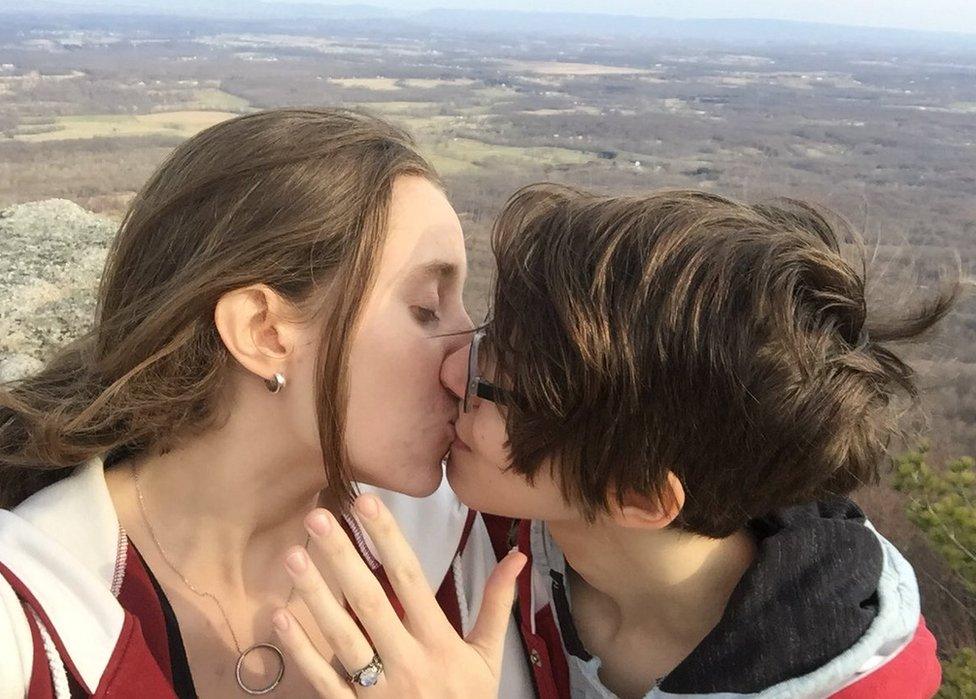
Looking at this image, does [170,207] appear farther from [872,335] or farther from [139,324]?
[872,335]

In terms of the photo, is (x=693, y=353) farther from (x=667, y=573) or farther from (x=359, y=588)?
(x=359, y=588)

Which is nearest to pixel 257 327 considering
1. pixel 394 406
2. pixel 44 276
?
pixel 394 406

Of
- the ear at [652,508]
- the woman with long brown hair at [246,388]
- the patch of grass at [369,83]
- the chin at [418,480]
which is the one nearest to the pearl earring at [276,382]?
the woman with long brown hair at [246,388]

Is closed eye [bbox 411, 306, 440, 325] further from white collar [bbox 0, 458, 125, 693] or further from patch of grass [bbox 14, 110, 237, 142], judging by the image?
patch of grass [bbox 14, 110, 237, 142]

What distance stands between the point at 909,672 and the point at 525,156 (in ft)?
49.1

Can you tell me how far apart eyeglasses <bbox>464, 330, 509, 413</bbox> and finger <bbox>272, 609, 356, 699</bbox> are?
0.64 m

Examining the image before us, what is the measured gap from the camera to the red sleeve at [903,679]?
4.93ft

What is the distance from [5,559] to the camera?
141cm

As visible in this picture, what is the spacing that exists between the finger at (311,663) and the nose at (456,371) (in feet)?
2.13

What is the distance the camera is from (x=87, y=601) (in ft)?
4.69

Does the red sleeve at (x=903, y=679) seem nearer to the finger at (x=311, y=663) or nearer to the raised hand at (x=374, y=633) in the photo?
the raised hand at (x=374, y=633)

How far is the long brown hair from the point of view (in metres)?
1.76

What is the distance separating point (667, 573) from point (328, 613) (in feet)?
2.79

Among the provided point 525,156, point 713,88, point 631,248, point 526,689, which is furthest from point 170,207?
point 713,88
